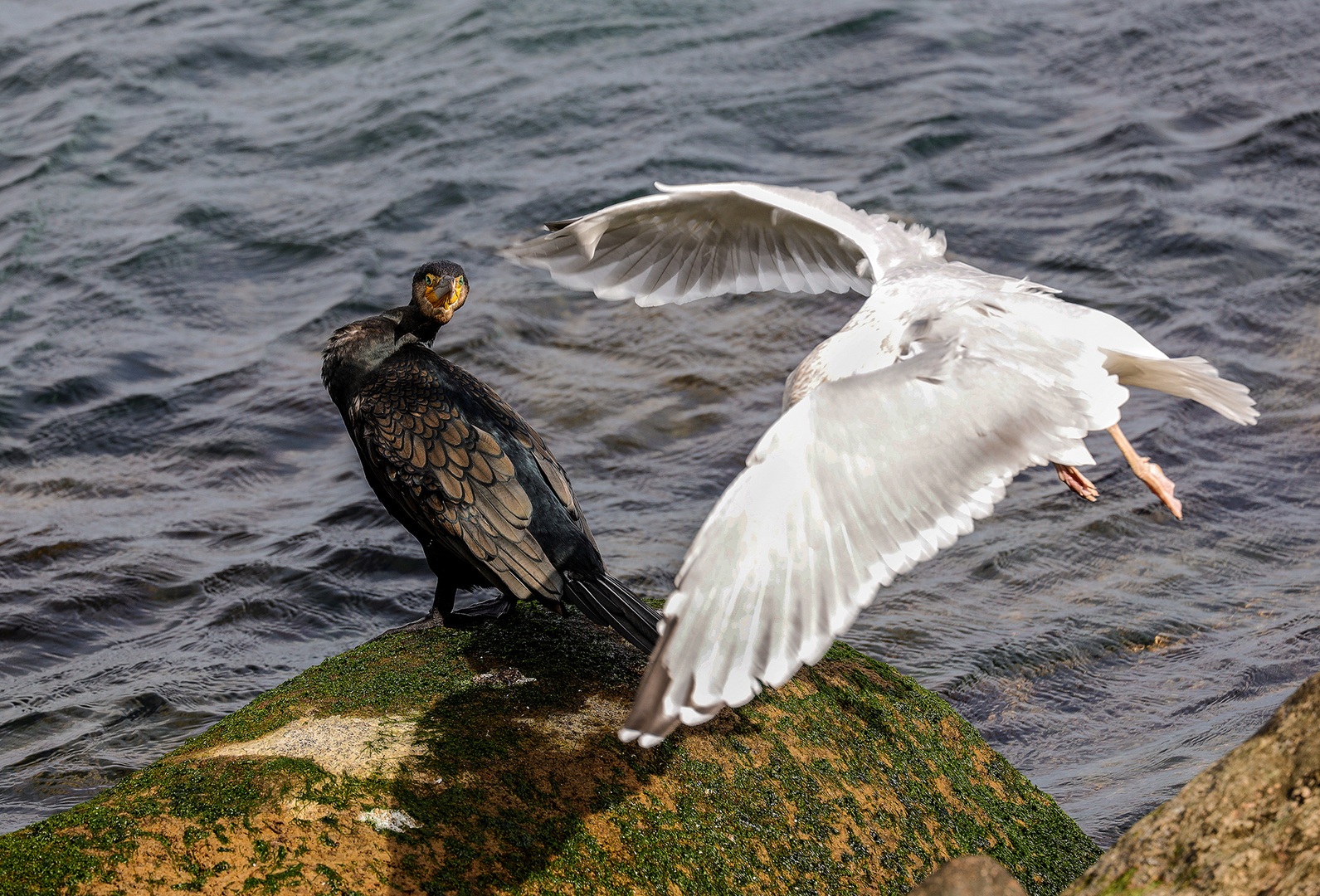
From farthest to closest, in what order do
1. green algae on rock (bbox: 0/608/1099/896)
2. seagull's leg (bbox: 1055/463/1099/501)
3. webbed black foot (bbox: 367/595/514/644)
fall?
1. seagull's leg (bbox: 1055/463/1099/501)
2. webbed black foot (bbox: 367/595/514/644)
3. green algae on rock (bbox: 0/608/1099/896)

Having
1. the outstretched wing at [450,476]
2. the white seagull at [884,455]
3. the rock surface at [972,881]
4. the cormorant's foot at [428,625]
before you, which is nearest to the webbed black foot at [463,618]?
the cormorant's foot at [428,625]

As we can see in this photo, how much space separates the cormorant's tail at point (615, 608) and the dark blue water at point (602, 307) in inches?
68.2

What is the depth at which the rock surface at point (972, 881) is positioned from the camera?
228 cm

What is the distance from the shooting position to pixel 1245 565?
5648mm

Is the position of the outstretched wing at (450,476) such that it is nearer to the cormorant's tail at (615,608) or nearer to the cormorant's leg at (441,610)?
Answer: the cormorant's tail at (615,608)

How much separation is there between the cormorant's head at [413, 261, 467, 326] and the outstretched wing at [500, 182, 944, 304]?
9.3 inches

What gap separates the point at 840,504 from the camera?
2.87 m

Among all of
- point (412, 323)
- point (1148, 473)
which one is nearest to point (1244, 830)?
point (1148, 473)

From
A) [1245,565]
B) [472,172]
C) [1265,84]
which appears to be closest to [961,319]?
[1245,565]

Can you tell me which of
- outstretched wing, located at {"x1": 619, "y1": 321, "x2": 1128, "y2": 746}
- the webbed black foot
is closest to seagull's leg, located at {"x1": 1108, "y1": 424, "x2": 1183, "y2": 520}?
outstretched wing, located at {"x1": 619, "y1": 321, "x2": 1128, "y2": 746}

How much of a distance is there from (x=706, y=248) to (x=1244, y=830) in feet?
10.8

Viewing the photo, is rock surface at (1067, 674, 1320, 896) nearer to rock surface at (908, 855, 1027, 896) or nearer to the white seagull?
rock surface at (908, 855, 1027, 896)

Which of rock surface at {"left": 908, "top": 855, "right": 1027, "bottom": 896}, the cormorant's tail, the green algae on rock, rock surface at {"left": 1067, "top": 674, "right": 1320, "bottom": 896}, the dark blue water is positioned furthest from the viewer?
the dark blue water

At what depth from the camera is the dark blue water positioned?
5145 millimetres
